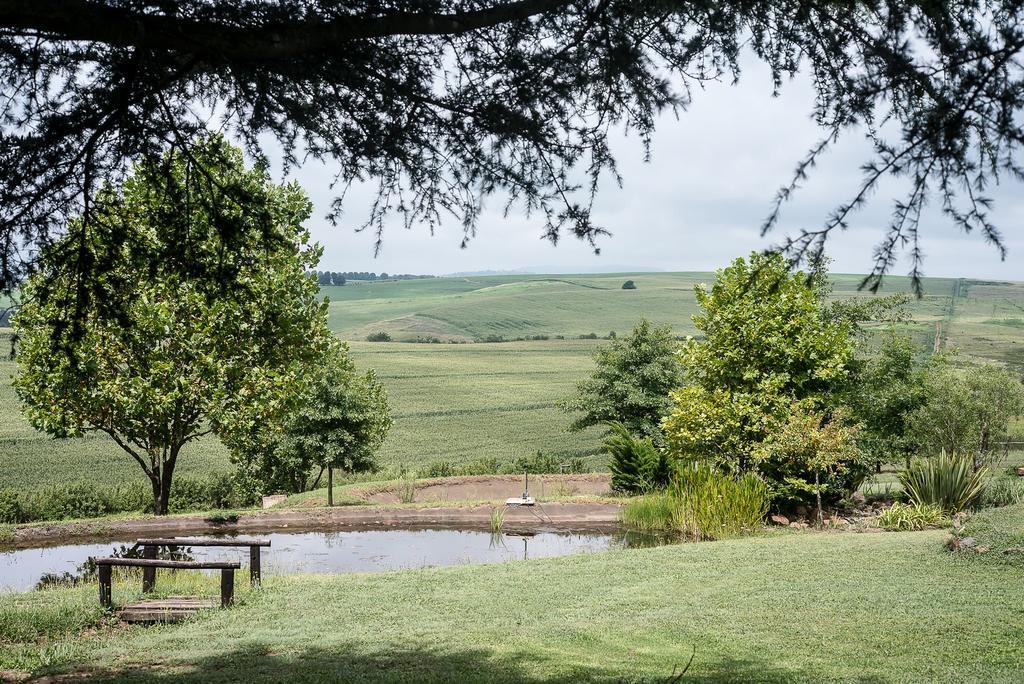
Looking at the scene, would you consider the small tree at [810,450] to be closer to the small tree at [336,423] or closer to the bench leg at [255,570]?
the bench leg at [255,570]

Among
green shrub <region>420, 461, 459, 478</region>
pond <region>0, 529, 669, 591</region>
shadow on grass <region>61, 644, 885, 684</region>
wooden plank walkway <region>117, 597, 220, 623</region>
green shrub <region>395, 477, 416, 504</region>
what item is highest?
shadow on grass <region>61, 644, 885, 684</region>

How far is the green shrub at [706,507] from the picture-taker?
16.1m

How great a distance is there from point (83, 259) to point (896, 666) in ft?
20.6

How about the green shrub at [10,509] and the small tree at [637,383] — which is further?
the small tree at [637,383]

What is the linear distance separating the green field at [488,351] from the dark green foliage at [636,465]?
8.15m

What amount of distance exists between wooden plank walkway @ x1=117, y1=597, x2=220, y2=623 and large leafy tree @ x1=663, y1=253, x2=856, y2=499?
11760 mm

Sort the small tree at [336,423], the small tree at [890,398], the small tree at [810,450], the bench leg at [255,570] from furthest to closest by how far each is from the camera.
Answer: the small tree at [336,423] → the small tree at [890,398] → the small tree at [810,450] → the bench leg at [255,570]

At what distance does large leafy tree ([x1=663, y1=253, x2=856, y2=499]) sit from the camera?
18438mm

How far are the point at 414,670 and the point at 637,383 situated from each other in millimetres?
20008

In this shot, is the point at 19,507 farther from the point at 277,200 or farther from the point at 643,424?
the point at 643,424

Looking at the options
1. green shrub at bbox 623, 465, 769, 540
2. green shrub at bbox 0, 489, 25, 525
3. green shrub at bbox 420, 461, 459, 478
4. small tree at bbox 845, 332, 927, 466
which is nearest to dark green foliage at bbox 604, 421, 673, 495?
green shrub at bbox 623, 465, 769, 540

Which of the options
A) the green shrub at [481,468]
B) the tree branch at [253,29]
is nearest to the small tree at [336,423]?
the green shrub at [481,468]

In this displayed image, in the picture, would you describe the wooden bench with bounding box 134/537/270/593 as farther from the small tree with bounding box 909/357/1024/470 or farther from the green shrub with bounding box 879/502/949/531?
the small tree with bounding box 909/357/1024/470

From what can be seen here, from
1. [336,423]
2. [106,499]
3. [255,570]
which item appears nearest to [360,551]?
[255,570]
